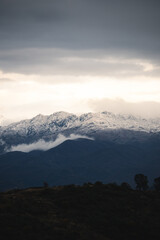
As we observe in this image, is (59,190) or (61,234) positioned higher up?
(59,190)

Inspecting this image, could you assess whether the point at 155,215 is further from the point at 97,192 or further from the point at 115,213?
the point at 97,192

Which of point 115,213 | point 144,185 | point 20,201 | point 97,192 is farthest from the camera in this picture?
point 144,185

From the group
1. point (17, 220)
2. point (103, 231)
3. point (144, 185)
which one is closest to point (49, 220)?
point (17, 220)

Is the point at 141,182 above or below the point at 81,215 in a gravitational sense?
above

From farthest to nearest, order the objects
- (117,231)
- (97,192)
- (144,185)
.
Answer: (144,185) < (97,192) < (117,231)

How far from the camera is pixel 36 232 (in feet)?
175

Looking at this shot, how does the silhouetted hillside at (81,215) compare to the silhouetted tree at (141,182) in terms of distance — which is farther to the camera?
the silhouetted tree at (141,182)

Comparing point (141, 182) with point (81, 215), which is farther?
point (141, 182)

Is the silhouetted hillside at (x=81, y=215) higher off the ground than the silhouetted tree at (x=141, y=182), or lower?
lower

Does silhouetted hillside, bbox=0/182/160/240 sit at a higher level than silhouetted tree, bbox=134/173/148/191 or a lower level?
lower

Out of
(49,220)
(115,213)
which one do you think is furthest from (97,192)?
(49,220)

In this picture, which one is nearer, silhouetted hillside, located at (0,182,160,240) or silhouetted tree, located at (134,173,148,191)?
silhouetted hillside, located at (0,182,160,240)

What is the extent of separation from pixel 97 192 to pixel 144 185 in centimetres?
6701

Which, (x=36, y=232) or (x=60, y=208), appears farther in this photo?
(x=60, y=208)
